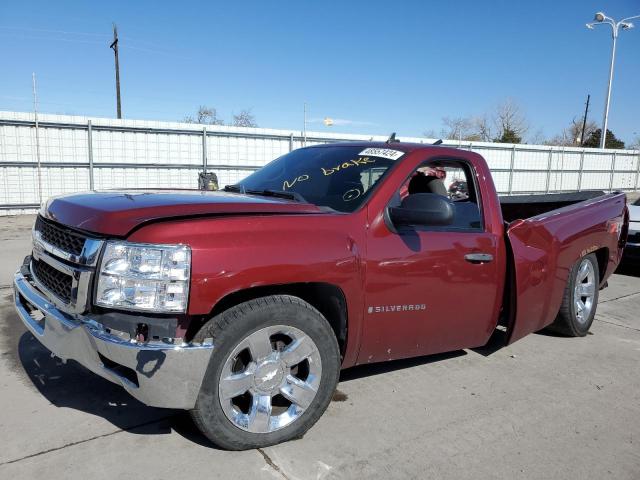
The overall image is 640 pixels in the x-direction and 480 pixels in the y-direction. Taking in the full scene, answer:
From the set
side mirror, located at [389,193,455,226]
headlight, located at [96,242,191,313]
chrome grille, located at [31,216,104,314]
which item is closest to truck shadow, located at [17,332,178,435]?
chrome grille, located at [31,216,104,314]

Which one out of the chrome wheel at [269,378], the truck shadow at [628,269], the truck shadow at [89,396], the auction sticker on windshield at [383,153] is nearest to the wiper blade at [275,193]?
the auction sticker on windshield at [383,153]

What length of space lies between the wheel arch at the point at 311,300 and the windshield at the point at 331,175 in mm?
548

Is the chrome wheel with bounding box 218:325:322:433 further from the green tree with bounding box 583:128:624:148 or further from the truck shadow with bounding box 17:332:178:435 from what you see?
the green tree with bounding box 583:128:624:148

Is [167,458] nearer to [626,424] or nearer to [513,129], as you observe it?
[626,424]

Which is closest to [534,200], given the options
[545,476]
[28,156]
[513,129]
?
[545,476]

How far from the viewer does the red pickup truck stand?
2.46 m

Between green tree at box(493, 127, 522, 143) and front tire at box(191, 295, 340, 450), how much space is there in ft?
164

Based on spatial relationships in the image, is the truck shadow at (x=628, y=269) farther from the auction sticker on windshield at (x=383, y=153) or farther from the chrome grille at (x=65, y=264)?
the chrome grille at (x=65, y=264)

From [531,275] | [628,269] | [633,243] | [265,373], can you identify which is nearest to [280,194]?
[265,373]

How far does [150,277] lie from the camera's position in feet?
7.98

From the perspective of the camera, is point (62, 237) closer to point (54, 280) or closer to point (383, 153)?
point (54, 280)

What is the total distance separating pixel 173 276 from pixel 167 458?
1.02m

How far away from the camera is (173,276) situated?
95.6 inches

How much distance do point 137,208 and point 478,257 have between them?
7.34 ft
